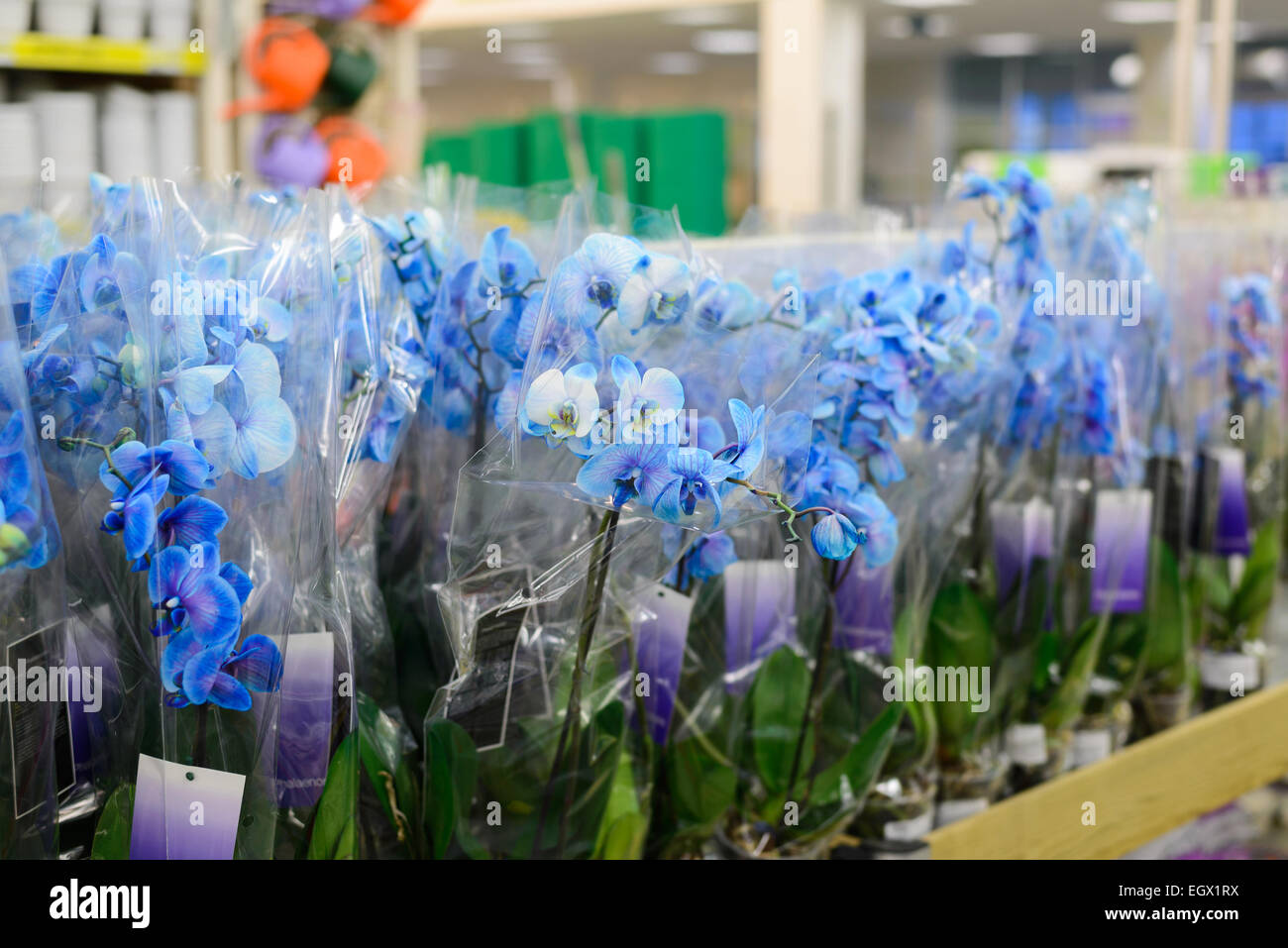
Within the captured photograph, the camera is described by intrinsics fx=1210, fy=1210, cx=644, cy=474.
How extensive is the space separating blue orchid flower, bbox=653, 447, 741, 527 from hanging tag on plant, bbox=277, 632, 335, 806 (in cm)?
20

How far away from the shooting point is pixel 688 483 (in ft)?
1.98

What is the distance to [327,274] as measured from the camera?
2.22 feet

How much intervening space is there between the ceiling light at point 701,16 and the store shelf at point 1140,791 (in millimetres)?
2361

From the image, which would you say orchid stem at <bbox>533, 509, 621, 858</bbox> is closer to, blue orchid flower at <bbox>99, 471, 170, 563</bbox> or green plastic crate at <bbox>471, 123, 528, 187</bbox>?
blue orchid flower at <bbox>99, 471, 170, 563</bbox>

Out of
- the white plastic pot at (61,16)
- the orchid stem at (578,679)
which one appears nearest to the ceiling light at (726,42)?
the white plastic pot at (61,16)

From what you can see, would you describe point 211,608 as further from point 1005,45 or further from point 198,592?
point 1005,45

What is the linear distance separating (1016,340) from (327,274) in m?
0.58

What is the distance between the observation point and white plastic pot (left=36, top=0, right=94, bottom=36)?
7.40 feet

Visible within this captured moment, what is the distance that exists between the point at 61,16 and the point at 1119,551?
84.0 inches

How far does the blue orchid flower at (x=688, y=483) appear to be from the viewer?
600 millimetres

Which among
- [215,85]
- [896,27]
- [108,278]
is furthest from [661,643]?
[896,27]

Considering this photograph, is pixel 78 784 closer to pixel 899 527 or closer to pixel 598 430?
pixel 598 430

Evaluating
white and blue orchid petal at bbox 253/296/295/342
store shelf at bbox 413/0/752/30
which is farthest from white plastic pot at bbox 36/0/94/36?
white and blue orchid petal at bbox 253/296/295/342
